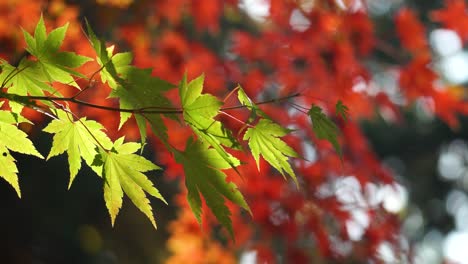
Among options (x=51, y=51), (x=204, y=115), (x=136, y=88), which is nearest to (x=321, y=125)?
(x=204, y=115)

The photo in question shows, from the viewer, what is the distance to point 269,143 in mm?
976

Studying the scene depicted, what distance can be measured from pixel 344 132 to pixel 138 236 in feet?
8.10

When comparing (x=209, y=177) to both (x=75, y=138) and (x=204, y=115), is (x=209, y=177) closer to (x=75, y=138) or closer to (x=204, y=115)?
(x=204, y=115)

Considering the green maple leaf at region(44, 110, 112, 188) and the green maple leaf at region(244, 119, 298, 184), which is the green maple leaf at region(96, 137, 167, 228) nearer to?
the green maple leaf at region(44, 110, 112, 188)

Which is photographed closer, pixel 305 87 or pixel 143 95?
pixel 143 95

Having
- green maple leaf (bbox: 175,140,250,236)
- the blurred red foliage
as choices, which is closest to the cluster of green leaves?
green maple leaf (bbox: 175,140,250,236)

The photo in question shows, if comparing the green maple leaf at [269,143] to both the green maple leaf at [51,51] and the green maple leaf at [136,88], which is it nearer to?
the green maple leaf at [136,88]

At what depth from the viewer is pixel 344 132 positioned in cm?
334

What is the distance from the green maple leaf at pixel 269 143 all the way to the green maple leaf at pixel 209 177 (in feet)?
0.16

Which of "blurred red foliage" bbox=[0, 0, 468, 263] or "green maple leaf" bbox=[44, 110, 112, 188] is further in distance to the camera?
"blurred red foliage" bbox=[0, 0, 468, 263]

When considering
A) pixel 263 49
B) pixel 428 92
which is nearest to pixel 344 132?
pixel 428 92

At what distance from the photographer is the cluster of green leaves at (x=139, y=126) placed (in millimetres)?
920

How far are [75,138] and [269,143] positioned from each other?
31cm

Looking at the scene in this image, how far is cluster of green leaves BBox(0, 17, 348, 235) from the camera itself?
920 millimetres
